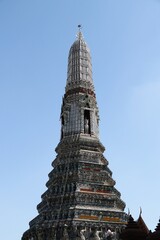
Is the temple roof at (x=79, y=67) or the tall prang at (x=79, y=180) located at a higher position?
the temple roof at (x=79, y=67)

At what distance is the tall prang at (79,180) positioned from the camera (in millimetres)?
35844

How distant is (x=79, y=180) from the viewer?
3888 cm

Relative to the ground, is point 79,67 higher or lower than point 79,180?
higher

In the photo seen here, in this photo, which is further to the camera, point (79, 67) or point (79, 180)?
point (79, 67)

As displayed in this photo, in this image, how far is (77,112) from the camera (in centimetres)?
4556

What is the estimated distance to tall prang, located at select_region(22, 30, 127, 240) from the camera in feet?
118

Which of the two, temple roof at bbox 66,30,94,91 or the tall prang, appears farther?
temple roof at bbox 66,30,94,91

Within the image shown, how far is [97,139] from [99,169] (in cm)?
457

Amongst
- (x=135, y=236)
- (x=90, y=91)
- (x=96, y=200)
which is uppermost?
(x=90, y=91)

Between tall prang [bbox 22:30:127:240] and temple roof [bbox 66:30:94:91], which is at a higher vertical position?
temple roof [bbox 66:30:94:91]

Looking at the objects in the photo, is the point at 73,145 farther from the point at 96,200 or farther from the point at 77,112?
the point at 96,200

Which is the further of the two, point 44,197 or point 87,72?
point 87,72

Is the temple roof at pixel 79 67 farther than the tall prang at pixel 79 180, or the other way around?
the temple roof at pixel 79 67

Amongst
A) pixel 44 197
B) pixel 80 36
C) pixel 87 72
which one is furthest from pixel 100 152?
pixel 80 36
